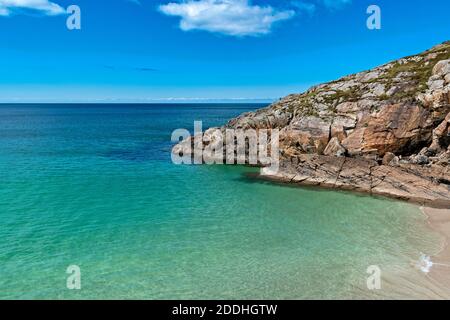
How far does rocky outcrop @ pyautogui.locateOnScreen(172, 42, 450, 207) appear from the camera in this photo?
3494cm

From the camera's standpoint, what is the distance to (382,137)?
39594mm

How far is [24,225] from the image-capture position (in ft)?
82.9

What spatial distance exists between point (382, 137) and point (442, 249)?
18.9 m

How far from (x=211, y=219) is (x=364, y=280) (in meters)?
12.3

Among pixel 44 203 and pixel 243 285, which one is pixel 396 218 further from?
pixel 44 203

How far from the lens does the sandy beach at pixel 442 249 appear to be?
62.8 ft

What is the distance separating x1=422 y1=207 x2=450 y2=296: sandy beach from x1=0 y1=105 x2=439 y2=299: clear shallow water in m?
0.79
